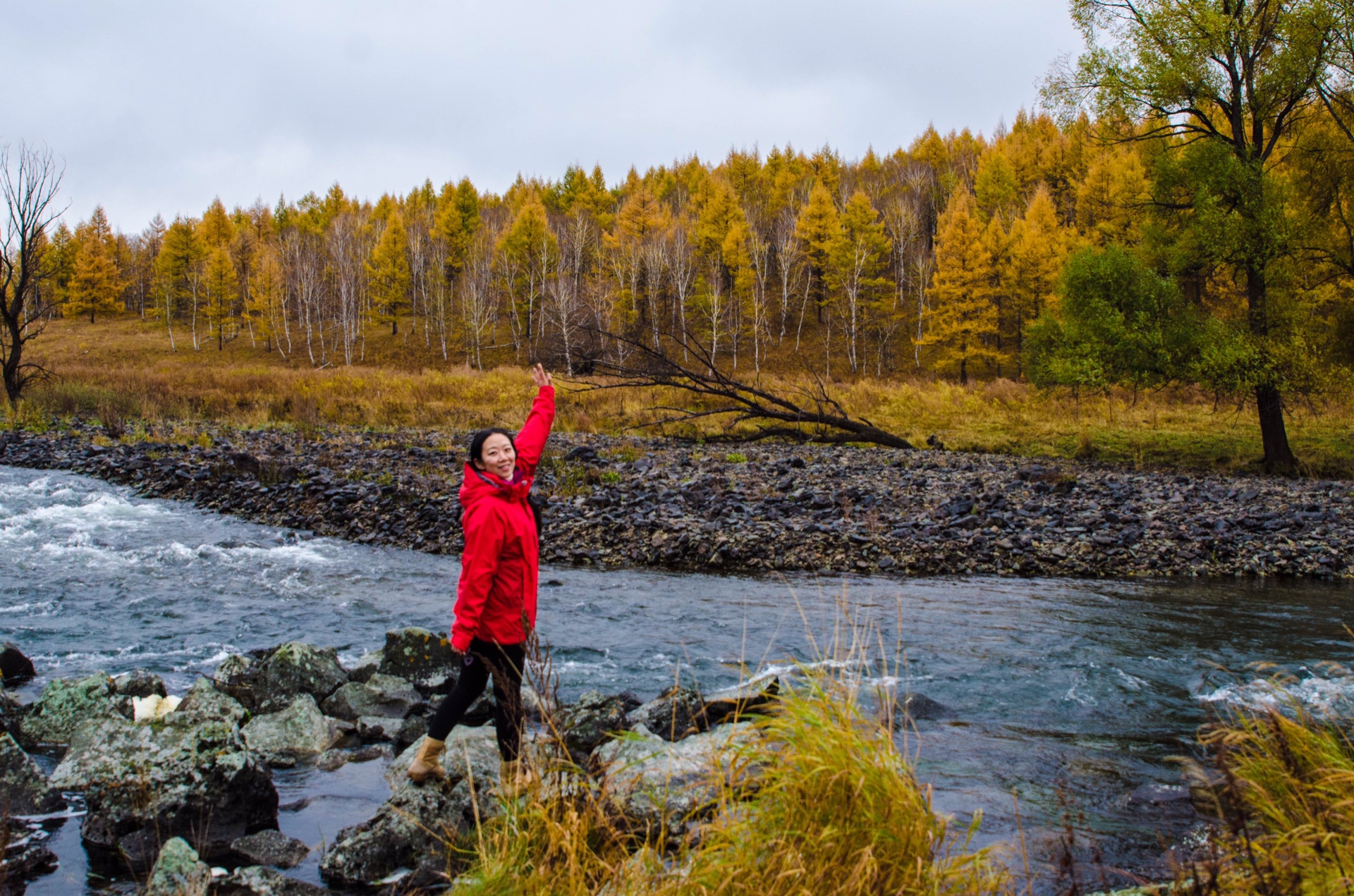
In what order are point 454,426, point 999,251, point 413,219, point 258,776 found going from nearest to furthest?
point 258,776 → point 454,426 → point 999,251 → point 413,219

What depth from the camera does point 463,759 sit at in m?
4.78

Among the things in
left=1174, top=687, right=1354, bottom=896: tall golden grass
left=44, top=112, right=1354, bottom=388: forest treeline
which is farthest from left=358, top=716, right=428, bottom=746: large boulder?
left=44, top=112, right=1354, bottom=388: forest treeline

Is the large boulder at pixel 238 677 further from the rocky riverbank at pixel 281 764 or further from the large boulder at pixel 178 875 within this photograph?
the large boulder at pixel 178 875

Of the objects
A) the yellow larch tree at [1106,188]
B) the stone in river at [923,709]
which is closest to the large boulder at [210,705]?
the stone in river at [923,709]

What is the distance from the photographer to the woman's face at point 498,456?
14.6 feet

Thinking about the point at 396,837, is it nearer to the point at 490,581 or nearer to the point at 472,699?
the point at 472,699

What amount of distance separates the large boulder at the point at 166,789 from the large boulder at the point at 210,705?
62 cm

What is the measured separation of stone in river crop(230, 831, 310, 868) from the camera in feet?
13.4

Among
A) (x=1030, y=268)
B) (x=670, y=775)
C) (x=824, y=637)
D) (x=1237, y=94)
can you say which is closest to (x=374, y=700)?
(x=670, y=775)

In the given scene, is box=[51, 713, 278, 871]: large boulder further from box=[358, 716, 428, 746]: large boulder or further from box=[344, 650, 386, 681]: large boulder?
box=[344, 650, 386, 681]: large boulder

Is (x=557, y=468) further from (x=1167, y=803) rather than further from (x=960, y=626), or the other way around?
(x=1167, y=803)

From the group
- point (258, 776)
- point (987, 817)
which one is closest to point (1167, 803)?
point (987, 817)

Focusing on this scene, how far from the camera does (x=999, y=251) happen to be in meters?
49.9

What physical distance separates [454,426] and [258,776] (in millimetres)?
24662
